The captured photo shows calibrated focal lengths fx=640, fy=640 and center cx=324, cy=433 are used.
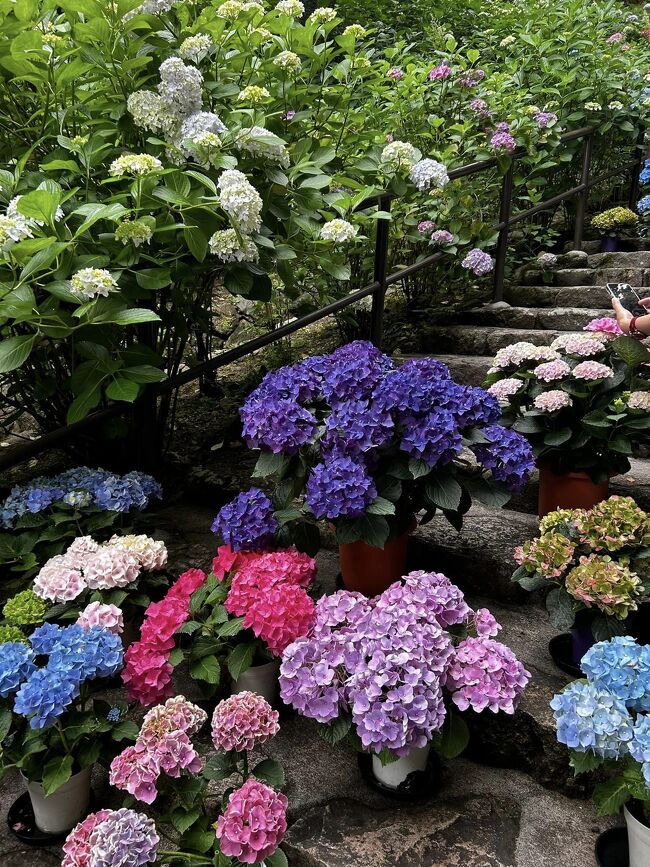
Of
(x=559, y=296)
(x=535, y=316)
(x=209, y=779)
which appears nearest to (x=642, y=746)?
(x=209, y=779)

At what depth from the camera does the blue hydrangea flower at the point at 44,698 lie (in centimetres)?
114

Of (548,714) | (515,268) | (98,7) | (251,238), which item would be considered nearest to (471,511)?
(548,714)

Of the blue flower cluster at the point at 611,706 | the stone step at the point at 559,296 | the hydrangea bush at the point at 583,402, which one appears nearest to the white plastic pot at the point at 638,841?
the blue flower cluster at the point at 611,706

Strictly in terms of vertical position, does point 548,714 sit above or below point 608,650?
below

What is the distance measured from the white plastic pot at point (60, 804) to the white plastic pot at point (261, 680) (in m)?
0.37

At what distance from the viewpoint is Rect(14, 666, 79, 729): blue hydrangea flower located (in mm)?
1144

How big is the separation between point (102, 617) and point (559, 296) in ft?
10.5

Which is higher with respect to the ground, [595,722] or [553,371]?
[553,371]

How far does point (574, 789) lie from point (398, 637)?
51 cm

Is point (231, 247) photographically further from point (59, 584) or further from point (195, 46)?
point (59, 584)

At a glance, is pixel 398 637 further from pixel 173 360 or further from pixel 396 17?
pixel 396 17

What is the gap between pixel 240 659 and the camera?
1.42 m

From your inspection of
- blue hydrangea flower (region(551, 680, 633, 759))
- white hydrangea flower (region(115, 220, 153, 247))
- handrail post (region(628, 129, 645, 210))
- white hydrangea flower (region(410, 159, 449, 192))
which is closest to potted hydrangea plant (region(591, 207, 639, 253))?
handrail post (region(628, 129, 645, 210))

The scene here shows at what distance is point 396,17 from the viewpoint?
250 inches
